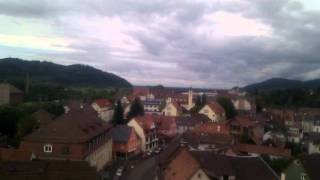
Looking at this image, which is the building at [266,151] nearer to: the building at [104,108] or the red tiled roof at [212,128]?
the red tiled roof at [212,128]

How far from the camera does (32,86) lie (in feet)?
426

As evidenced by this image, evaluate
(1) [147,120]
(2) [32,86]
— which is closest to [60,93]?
(2) [32,86]

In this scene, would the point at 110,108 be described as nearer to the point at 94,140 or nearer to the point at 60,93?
the point at 60,93

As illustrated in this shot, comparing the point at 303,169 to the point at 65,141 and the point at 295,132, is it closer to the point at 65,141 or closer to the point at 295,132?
the point at 65,141

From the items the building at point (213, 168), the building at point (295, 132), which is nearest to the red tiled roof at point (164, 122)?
the building at point (295, 132)

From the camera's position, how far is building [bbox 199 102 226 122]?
→ 98.3 metres

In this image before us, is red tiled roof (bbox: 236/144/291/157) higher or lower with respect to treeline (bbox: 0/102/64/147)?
lower

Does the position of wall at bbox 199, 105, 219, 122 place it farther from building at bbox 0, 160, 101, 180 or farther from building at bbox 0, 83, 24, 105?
building at bbox 0, 160, 101, 180

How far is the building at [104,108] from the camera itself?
100713 mm

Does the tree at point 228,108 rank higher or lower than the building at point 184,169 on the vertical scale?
higher

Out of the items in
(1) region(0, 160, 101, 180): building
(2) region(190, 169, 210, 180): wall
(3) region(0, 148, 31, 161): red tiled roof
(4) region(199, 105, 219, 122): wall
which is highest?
(4) region(199, 105, 219, 122): wall

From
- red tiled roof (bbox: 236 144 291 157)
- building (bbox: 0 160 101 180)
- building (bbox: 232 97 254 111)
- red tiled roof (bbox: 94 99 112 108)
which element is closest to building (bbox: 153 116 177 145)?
red tiled roof (bbox: 236 144 291 157)

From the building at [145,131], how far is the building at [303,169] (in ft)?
104

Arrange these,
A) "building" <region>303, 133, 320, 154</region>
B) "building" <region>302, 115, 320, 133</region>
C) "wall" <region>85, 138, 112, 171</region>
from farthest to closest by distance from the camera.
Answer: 1. "building" <region>302, 115, 320, 133</region>
2. "building" <region>303, 133, 320, 154</region>
3. "wall" <region>85, 138, 112, 171</region>
